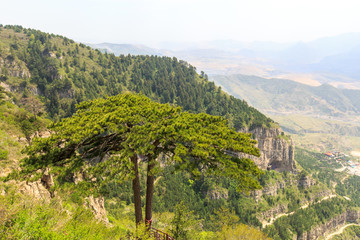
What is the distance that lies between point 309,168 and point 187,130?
19233cm

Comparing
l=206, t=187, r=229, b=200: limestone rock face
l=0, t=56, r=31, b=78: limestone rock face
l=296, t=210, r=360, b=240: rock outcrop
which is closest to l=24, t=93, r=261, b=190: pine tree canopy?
l=206, t=187, r=229, b=200: limestone rock face

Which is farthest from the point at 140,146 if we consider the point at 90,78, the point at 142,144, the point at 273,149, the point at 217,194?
the point at 273,149

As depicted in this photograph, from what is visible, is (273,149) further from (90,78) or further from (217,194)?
(90,78)

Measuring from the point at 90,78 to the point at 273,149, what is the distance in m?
118

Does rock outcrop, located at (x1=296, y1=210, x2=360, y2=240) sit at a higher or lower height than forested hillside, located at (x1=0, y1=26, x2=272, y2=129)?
lower

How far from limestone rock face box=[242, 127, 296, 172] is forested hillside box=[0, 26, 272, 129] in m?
6.11

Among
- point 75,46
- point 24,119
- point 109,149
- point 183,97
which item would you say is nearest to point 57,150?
point 109,149

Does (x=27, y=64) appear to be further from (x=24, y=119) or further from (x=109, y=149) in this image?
(x=109, y=149)

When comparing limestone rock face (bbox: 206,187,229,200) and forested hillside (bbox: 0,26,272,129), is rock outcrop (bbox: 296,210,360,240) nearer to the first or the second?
limestone rock face (bbox: 206,187,229,200)

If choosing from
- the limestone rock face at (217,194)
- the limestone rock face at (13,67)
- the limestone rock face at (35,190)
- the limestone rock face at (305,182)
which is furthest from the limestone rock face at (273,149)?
the limestone rock face at (13,67)

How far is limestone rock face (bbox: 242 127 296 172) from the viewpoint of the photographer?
406 feet

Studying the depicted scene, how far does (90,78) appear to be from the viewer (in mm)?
120938

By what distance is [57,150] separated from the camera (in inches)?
627

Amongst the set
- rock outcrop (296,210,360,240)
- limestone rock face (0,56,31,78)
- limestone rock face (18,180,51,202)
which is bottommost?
rock outcrop (296,210,360,240)
